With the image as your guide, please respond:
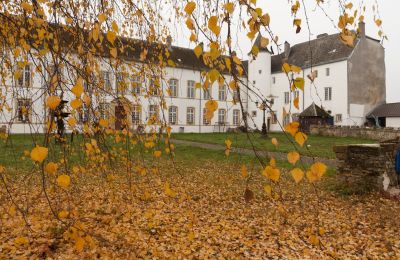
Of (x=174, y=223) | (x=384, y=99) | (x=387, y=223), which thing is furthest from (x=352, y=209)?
(x=384, y=99)

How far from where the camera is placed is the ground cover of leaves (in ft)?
15.6

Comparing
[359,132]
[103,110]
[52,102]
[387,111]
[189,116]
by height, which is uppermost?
[387,111]

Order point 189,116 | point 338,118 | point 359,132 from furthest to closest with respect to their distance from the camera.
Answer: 1. point 189,116
2. point 338,118
3. point 359,132

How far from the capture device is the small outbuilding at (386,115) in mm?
31438

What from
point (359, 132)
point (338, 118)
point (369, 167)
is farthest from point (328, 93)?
point (369, 167)

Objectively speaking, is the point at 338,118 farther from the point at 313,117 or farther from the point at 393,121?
the point at 393,121

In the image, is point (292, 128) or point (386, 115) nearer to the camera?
point (292, 128)

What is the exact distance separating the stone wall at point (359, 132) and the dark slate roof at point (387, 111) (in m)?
8.24

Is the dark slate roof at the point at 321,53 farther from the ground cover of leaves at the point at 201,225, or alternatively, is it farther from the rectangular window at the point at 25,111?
the rectangular window at the point at 25,111

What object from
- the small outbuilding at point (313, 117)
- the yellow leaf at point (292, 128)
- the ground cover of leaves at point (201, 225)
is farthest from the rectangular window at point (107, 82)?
the small outbuilding at point (313, 117)

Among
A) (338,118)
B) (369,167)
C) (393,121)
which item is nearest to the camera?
(369,167)

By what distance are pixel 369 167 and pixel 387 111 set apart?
2828cm

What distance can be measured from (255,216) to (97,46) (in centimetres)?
450

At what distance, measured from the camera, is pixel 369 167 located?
812 centimetres
